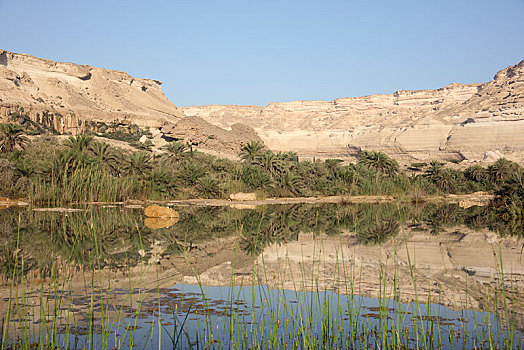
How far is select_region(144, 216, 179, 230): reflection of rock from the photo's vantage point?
1324 cm

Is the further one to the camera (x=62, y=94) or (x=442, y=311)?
(x=62, y=94)

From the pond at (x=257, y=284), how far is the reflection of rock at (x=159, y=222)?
57 mm

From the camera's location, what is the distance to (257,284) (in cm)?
618

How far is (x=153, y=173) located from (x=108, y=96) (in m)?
56.6

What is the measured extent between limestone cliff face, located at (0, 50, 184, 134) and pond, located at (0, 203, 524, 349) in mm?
41797

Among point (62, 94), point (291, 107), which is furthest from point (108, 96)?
point (291, 107)

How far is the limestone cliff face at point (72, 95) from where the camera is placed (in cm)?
5338

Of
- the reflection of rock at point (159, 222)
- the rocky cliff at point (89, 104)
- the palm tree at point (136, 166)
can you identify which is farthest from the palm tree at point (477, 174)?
the reflection of rock at point (159, 222)

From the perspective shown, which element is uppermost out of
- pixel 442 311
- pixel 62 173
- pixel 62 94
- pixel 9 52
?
pixel 9 52

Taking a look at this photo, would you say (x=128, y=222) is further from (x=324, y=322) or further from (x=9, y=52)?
(x=9, y=52)

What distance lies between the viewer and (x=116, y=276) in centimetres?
645

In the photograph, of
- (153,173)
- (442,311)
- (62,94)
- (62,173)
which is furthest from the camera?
(62,94)

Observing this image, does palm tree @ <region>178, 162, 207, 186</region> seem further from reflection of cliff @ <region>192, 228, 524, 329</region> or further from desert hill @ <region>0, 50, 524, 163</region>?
desert hill @ <region>0, 50, 524, 163</region>

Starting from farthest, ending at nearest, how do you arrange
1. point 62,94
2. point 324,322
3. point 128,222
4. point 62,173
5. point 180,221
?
1. point 62,94
2. point 62,173
3. point 180,221
4. point 128,222
5. point 324,322
